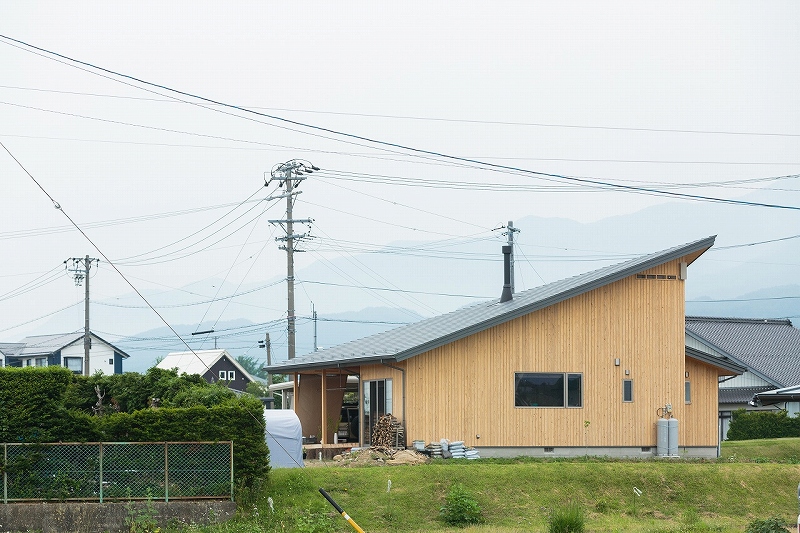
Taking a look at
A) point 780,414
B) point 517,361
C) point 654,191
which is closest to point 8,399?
point 517,361

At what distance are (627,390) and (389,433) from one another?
22.8ft

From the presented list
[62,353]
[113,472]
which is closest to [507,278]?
[113,472]

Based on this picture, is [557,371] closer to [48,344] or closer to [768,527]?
[768,527]

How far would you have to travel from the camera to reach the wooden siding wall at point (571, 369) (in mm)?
26688

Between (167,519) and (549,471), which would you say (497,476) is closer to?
(549,471)

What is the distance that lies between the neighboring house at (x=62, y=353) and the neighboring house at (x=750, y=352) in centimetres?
4303

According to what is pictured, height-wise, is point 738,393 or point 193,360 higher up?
point 193,360

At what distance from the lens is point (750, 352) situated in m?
53.8

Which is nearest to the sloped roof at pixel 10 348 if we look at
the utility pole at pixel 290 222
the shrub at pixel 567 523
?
the utility pole at pixel 290 222

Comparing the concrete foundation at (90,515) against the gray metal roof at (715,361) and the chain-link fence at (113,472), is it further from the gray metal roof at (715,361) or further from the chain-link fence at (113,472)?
the gray metal roof at (715,361)

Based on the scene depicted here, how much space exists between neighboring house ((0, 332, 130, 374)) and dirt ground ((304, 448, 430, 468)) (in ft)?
168

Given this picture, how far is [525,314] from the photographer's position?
1080 inches

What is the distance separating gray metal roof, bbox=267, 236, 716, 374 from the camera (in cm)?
2653

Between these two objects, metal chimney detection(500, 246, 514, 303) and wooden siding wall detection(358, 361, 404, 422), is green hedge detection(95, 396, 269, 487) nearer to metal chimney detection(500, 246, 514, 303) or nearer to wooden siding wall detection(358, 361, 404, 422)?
wooden siding wall detection(358, 361, 404, 422)
